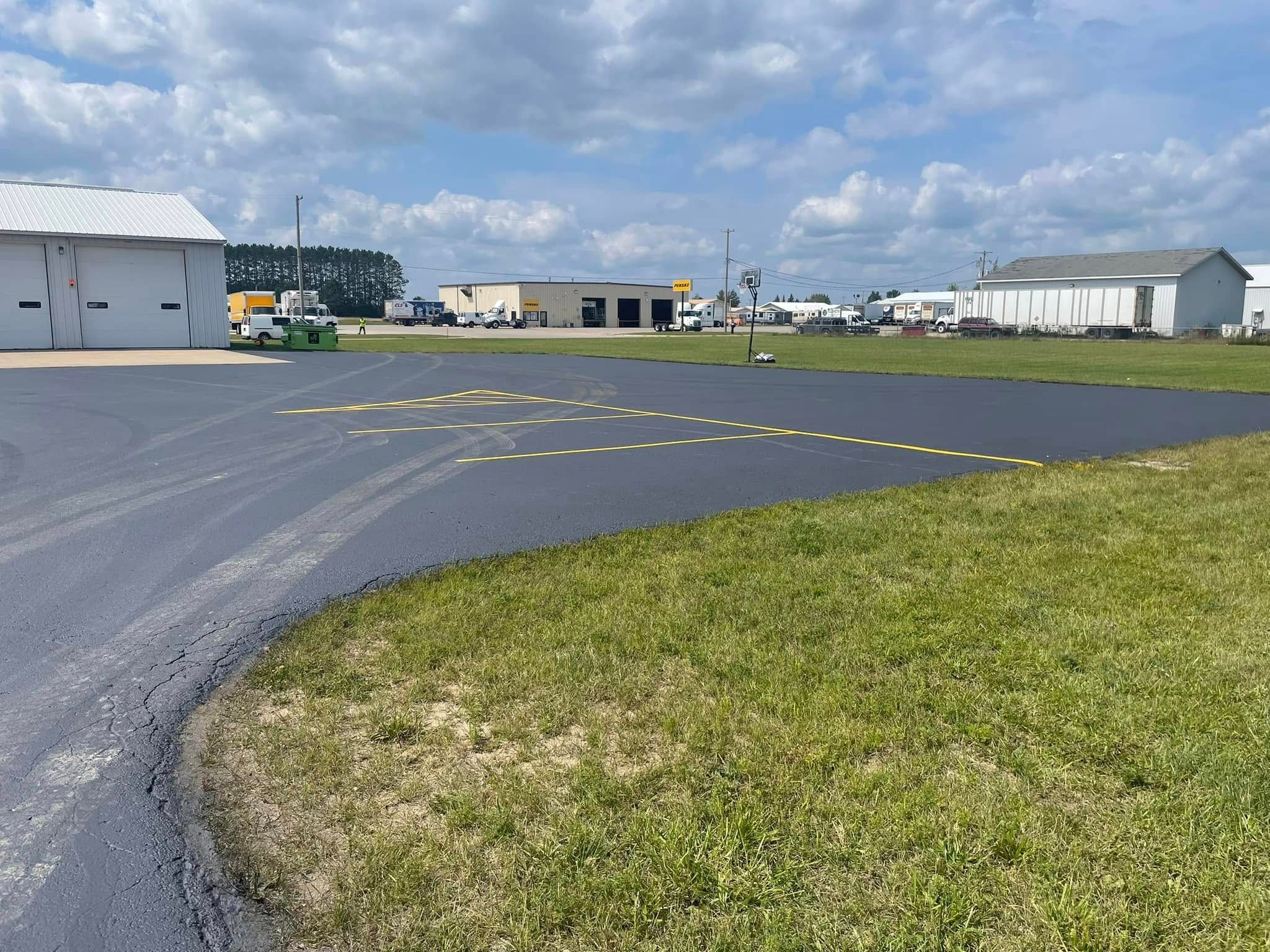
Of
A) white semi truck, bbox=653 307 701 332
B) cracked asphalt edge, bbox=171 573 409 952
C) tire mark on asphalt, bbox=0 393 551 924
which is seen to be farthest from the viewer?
white semi truck, bbox=653 307 701 332

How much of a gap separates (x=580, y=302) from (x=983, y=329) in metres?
54.9

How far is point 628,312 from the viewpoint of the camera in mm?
116938

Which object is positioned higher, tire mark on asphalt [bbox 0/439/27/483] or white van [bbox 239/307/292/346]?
white van [bbox 239/307/292/346]

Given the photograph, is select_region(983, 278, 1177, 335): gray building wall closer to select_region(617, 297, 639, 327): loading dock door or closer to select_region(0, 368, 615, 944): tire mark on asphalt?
select_region(617, 297, 639, 327): loading dock door

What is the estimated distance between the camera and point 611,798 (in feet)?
11.6

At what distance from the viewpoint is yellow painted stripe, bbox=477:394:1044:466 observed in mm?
11969

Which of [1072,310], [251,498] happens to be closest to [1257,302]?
[1072,310]

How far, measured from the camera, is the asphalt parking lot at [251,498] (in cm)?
343

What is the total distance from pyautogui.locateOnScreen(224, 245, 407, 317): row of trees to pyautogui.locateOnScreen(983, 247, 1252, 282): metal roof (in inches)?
4236

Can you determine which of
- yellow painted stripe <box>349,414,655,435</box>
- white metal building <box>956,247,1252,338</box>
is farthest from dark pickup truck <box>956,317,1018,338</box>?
yellow painted stripe <box>349,414,655,435</box>

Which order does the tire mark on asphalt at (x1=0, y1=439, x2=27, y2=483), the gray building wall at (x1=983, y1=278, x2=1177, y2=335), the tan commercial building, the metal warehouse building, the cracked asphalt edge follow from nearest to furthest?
the cracked asphalt edge < the tire mark on asphalt at (x1=0, y1=439, x2=27, y2=483) < the metal warehouse building < the gray building wall at (x1=983, y1=278, x2=1177, y2=335) < the tan commercial building

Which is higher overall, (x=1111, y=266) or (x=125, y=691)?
(x=1111, y=266)

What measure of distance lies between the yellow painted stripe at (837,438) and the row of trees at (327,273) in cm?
14711

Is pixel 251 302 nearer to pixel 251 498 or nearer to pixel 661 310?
pixel 661 310
